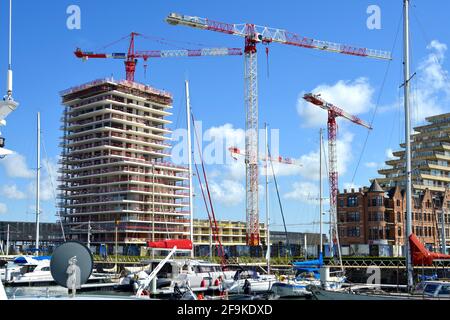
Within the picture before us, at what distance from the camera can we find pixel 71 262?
13883mm

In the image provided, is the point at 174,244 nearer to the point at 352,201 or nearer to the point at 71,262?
the point at 71,262

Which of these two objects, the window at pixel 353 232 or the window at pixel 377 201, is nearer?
the window at pixel 377 201

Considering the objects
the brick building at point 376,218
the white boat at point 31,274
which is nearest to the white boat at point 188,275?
the white boat at point 31,274

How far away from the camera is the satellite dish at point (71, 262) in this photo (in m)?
13.9

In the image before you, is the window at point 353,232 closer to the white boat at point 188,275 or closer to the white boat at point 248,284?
the white boat at point 248,284

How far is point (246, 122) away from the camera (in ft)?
405

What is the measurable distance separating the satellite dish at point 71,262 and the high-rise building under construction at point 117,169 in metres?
113

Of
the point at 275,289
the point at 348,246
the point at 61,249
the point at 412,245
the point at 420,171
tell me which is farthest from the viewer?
the point at 420,171

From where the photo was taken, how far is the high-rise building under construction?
432ft

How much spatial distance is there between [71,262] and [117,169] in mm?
122894

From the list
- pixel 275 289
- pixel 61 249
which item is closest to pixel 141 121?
pixel 275 289

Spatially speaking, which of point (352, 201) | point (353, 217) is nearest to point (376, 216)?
point (353, 217)
